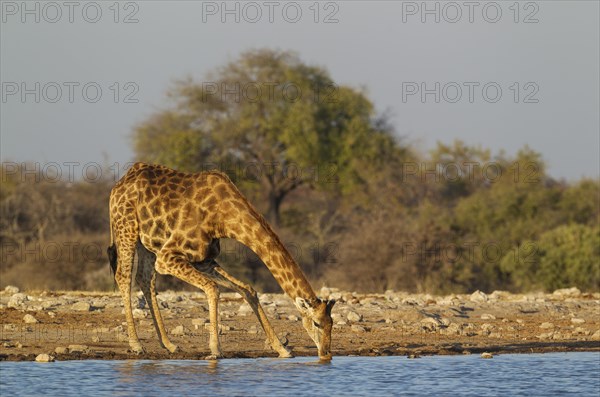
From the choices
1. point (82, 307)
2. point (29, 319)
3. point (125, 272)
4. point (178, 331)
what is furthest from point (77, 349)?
point (82, 307)

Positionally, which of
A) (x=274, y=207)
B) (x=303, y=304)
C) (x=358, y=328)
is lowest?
(x=358, y=328)

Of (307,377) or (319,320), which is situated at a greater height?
(319,320)

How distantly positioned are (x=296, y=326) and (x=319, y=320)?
3543mm

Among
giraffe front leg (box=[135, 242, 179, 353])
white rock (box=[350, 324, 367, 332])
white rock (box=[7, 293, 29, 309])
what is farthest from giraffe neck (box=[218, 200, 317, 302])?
white rock (box=[7, 293, 29, 309])

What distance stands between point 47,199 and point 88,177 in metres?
2.07

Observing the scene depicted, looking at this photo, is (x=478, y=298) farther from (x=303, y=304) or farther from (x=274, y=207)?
(x=274, y=207)

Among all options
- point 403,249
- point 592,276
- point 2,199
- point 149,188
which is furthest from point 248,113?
point 149,188

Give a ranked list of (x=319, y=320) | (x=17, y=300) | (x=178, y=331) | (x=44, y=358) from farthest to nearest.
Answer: (x=17, y=300) < (x=178, y=331) < (x=319, y=320) < (x=44, y=358)

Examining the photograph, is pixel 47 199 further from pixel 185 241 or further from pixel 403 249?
pixel 185 241

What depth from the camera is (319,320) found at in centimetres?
1283

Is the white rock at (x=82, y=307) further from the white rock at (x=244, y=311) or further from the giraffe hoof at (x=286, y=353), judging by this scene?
the giraffe hoof at (x=286, y=353)

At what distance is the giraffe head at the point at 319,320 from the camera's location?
12812 mm

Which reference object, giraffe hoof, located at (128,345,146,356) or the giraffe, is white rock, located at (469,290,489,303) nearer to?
the giraffe

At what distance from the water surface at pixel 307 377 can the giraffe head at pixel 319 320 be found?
0.22m
